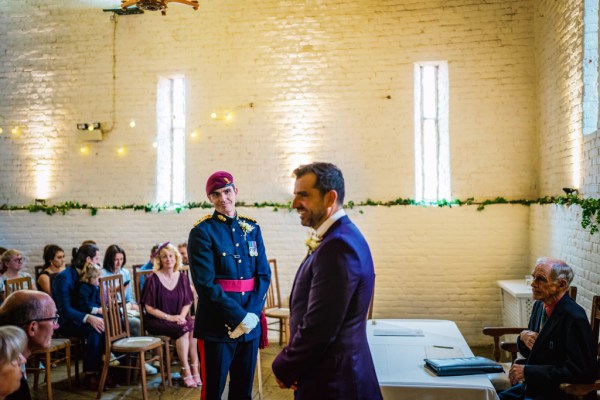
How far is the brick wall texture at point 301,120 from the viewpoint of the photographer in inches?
253

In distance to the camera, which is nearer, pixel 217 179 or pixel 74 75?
pixel 217 179

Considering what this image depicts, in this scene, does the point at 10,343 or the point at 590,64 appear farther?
the point at 590,64

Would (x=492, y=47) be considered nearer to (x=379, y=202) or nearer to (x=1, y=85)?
(x=379, y=202)

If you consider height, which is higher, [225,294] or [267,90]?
[267,90]

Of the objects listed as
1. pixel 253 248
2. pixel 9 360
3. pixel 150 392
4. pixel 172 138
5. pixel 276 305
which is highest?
pixel 172 138

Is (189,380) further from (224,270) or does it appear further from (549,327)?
(549,327)

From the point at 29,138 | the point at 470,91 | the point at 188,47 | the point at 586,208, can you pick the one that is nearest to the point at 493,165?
the point at 470,91

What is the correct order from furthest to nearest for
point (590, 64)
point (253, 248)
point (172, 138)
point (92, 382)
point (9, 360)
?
point (172, 138)
point (92, 382)
point (590, 64)
point (253, 248)
point (9, 360)

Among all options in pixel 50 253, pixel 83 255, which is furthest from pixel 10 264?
pixel 83 255

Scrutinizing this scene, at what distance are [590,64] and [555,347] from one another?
2900 mm

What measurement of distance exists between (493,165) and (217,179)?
13.8ft

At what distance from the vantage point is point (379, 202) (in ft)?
21.8

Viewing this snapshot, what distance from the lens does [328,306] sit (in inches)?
76.8

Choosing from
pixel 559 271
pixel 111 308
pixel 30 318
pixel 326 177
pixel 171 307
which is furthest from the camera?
pixel 171 307
